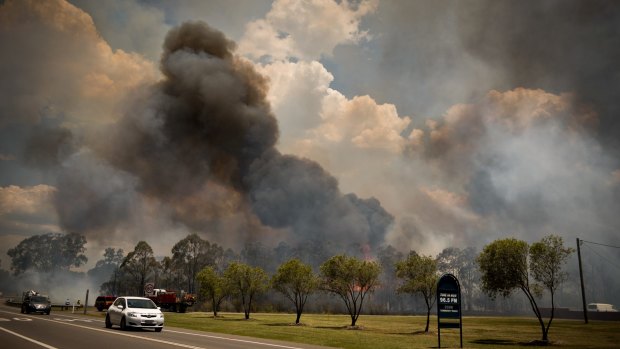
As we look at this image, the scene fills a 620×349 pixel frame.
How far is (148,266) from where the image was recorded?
127m

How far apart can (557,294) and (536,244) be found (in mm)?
173351

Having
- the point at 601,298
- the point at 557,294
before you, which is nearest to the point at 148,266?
the point at 557,294

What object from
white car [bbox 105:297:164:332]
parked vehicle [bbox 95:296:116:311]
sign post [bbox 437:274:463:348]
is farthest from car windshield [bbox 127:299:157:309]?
parked vehicle [bbox 95:296:116:311]

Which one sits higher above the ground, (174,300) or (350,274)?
(350,274)

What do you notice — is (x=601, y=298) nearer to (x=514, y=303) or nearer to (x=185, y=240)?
(x=514, y=303)

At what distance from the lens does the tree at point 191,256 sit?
13412cm

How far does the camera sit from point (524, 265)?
3484 centimetres

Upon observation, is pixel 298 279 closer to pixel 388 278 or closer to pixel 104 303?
pixel 104 303

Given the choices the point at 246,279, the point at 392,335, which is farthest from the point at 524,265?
the point at 246,279

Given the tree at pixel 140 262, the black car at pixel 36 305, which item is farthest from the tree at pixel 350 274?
the tree at pixel 140 262

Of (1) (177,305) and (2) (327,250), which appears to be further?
(2) (327,250)

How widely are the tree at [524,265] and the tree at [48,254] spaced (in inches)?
7558

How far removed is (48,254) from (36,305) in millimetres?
166820

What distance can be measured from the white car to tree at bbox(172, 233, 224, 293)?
110134mm
